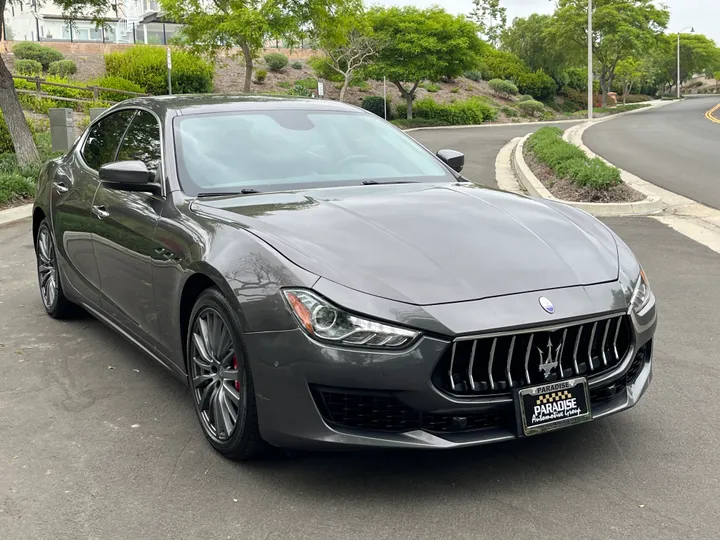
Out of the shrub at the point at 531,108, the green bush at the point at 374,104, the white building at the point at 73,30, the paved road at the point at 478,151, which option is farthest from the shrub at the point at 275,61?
the paved road at the point at 478,151

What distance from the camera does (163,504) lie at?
3141 mm

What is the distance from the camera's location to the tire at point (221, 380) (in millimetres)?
3242

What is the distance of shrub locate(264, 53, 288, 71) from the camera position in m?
50.5

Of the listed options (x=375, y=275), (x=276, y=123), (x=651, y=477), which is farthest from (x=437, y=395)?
(x=276, y=123)

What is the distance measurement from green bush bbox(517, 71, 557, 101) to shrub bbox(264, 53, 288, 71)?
848 inches

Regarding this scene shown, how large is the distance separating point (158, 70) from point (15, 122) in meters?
23.1

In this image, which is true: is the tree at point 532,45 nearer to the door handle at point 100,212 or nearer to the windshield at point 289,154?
the windshield at point 289,154

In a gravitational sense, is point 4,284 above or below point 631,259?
below

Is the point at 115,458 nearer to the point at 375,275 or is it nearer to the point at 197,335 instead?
the point at 197,335

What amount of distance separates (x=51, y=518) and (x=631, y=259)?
8.57 ft

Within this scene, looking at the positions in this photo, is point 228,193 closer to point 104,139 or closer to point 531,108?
point 104,139

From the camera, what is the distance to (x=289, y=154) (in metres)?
4.42

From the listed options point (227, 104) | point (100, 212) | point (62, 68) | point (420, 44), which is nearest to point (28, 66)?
point (62, 68)

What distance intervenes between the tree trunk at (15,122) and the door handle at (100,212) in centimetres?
1045
